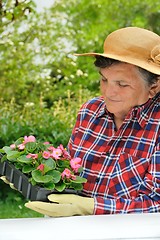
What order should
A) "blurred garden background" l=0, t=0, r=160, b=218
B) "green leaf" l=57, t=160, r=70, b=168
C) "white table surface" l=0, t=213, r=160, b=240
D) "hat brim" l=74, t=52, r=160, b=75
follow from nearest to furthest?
"white table surface" l=0, t=213, r=160, b=240, "green leaf" l=57, t=160, r=70, b=168, "hat brim" l=74, t=52, r=160, b=75, "blurred garden background" l=0, t=0, r=160, b=218

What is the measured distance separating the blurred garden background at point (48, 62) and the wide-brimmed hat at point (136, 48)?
237cm

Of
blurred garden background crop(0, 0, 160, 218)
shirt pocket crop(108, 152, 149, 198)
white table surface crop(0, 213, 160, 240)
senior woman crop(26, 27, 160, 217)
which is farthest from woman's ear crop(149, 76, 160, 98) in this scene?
blurred garden background crop(0, 0, 160, 218)

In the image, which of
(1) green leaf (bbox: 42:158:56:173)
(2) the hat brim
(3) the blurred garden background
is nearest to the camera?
(1) green leaf (bbox: 42:158:56:173)

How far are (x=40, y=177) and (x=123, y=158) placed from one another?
428mm

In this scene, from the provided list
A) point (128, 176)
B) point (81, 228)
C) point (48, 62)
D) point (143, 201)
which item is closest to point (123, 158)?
point (128, 176)

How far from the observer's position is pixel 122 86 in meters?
2.54

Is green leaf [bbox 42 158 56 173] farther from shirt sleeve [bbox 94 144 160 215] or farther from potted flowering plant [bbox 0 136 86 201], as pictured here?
shirt sleeve [bbox 94 144 160 215]

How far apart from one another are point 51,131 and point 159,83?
3181 mm

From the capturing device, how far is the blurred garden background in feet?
18.8

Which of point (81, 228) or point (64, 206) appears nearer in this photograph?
point (81, 228)

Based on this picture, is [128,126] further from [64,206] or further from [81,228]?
[81,228]

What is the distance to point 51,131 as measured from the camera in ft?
18.8

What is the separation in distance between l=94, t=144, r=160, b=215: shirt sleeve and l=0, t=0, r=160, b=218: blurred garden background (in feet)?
8.76

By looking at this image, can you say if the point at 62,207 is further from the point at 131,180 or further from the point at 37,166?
the point at 131,180
